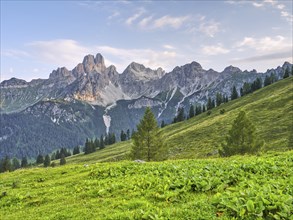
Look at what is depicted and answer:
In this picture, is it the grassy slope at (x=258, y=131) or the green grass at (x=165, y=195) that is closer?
the green grass at (x=165, y=195)

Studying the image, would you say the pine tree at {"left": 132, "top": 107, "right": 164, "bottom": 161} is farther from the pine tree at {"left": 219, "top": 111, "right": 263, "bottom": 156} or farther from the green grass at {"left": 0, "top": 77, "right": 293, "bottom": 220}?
the green grass at {"left": 0, "top": 77, "right": 293, "bottom": 220}

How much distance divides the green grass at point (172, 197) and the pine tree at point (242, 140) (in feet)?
91.3

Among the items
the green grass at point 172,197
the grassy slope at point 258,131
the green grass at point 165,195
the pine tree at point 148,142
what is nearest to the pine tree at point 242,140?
the grassy slope at point 258,131

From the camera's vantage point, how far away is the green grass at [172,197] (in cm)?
1242

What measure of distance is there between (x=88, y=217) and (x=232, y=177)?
341 inches

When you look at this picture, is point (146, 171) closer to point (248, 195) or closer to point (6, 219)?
point (6, 219)

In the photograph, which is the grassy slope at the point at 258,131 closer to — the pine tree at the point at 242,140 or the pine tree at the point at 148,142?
the pine tree at the point at 242,140

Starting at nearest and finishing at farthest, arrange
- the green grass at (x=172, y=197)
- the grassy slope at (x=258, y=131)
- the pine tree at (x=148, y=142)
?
the green grass at (x=172, y=197)
the pine tree at (x=148, y=142)
the grassy slope at (x=258, y=131)

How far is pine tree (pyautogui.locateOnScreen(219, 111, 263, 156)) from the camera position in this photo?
50.2 m

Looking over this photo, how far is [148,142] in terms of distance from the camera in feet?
204

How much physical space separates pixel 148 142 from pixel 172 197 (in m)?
46.3

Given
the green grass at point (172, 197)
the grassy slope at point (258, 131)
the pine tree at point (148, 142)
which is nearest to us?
the green grass at point (172, 197)

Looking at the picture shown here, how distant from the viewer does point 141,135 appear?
205ft

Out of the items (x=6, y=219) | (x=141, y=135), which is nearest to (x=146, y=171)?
(x=6, y=219)
